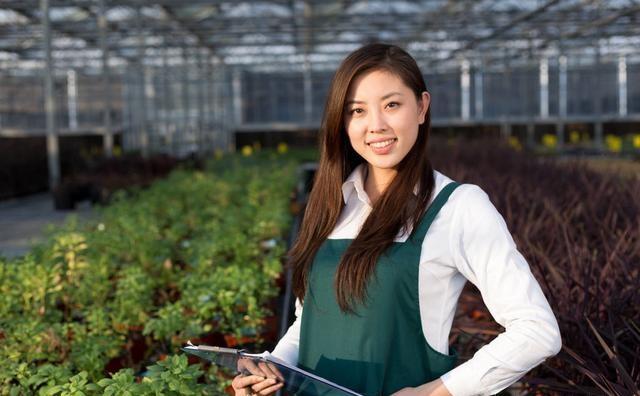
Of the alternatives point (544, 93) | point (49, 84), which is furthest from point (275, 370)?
point (544, 93)

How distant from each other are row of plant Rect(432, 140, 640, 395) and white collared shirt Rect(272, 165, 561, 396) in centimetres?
47

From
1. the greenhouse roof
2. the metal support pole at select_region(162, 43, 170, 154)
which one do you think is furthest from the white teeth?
the metal support pole at select_region(162, 43, 170, 154)

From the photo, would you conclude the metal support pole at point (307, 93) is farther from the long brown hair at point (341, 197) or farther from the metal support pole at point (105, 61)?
the long brown hair at point (341, 197)

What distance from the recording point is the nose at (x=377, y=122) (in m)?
1.59

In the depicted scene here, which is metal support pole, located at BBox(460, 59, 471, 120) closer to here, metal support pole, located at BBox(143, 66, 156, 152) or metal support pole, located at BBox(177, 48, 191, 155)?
metal support pole, located at BBox(177, 48, 191, 155)

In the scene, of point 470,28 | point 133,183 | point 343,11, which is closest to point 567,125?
point 470,28

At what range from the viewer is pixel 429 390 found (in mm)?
1423

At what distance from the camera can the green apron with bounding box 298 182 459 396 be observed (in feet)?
4.97

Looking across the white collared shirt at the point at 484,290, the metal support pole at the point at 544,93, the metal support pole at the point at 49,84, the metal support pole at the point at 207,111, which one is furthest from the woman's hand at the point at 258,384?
the metal support pole at the point at 544,93

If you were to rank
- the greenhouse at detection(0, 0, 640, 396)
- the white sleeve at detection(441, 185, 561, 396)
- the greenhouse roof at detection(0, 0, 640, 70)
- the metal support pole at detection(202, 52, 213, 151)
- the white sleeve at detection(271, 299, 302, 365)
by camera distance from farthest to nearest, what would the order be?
the metal support pole at detection(202, 52, 213, 151)
the greenhouse roof at detection(0, 0, 640, 70)
the greenhouse at detection(0, 0, 640, 396)
the white sleeve at detection(271, 299, 302, 365)
the white sleeve at detection(441, 185, 561, 396)

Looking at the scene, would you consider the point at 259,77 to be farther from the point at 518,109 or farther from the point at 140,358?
the point at 140,358

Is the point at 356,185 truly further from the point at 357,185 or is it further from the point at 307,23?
the point at 307,23

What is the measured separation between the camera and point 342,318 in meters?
1.56

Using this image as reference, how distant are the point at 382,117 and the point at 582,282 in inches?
53.5
